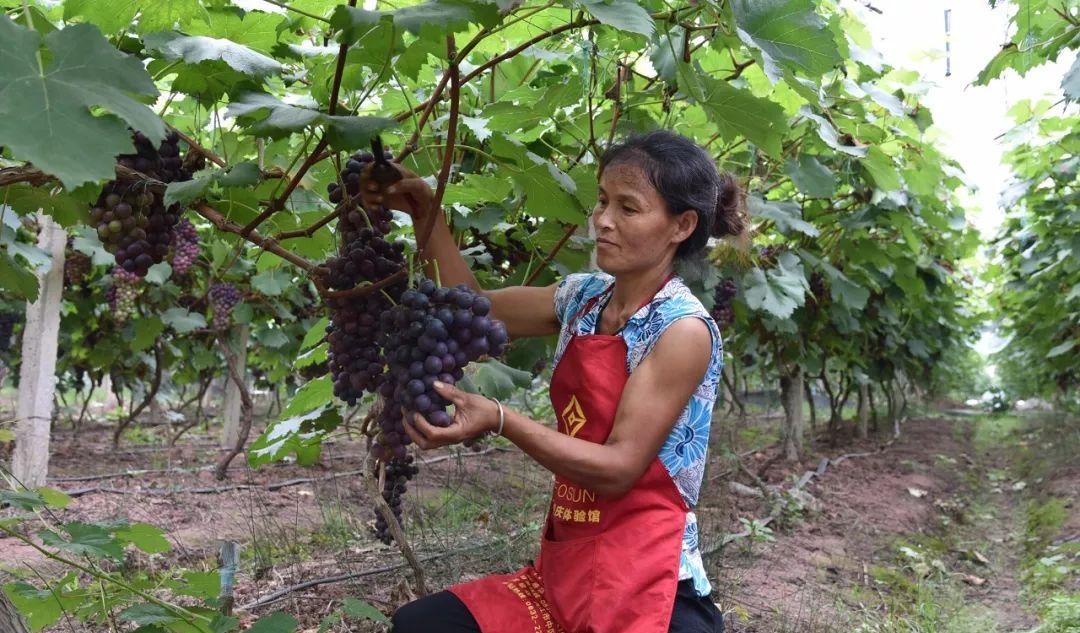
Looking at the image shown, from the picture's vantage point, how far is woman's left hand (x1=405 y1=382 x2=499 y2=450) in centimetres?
153

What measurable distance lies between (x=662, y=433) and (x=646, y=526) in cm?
20

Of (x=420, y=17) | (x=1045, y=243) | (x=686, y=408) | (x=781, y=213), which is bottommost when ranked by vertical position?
(x=686, y=408)

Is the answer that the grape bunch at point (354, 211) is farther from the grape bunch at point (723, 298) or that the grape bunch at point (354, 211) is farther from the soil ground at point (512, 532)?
the grape bunch at point (723, 298)

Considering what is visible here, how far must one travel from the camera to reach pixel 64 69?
41.7 inches

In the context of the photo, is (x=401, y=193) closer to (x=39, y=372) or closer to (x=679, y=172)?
(x=679, y=172)

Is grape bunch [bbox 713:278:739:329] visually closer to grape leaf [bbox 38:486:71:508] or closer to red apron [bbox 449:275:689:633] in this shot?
red apron [bbox 449:275:689:633]

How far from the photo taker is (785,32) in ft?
5.79

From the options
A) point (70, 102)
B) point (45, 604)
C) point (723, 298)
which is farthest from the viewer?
point (723, 298)

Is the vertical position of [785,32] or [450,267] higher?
[785,32]

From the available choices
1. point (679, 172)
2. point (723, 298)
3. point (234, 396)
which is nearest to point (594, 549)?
point (679, 172)

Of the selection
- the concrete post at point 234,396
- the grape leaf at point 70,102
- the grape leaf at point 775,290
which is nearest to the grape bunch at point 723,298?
the grape leaf at point 775,290

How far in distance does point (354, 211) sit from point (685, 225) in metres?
0.72

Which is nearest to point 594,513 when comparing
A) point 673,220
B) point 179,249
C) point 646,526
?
point 646,526

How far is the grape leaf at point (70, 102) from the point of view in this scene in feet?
3.26
